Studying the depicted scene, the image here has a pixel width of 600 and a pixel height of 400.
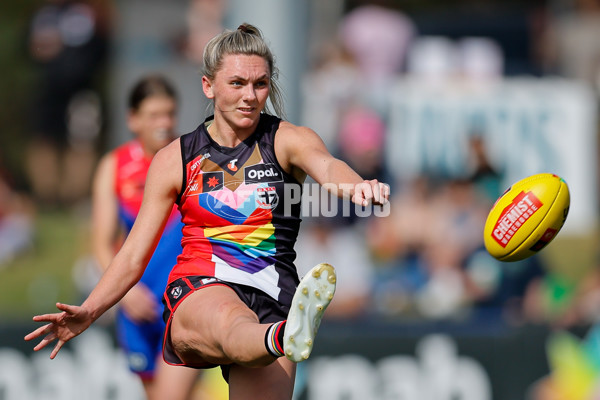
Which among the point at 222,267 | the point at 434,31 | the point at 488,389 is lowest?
the point at 488,389

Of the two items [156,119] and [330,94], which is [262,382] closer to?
[156,119]

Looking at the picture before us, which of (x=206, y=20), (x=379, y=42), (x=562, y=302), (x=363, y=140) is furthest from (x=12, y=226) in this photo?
(x=562, y=302)

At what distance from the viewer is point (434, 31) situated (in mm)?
12320

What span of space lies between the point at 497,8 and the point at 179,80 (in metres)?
4.35

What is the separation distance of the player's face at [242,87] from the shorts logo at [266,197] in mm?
311

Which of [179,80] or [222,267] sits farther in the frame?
[179,80]

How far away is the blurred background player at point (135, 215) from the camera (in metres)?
6.68

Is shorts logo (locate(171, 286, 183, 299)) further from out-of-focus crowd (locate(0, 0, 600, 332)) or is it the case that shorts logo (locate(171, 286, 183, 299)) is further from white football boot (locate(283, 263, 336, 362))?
out-of-focus crowd (locate(0, 0, 600, 332))

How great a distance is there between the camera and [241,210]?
4910 millimetres

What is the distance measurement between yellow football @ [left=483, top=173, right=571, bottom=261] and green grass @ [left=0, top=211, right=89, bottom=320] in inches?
249

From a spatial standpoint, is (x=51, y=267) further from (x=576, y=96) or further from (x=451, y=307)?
(x=576, y=96)

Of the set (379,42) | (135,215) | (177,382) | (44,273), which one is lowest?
(177,382)

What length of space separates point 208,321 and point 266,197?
63 centimetres

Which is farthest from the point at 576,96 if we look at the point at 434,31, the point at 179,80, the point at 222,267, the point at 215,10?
the point at 222,267
